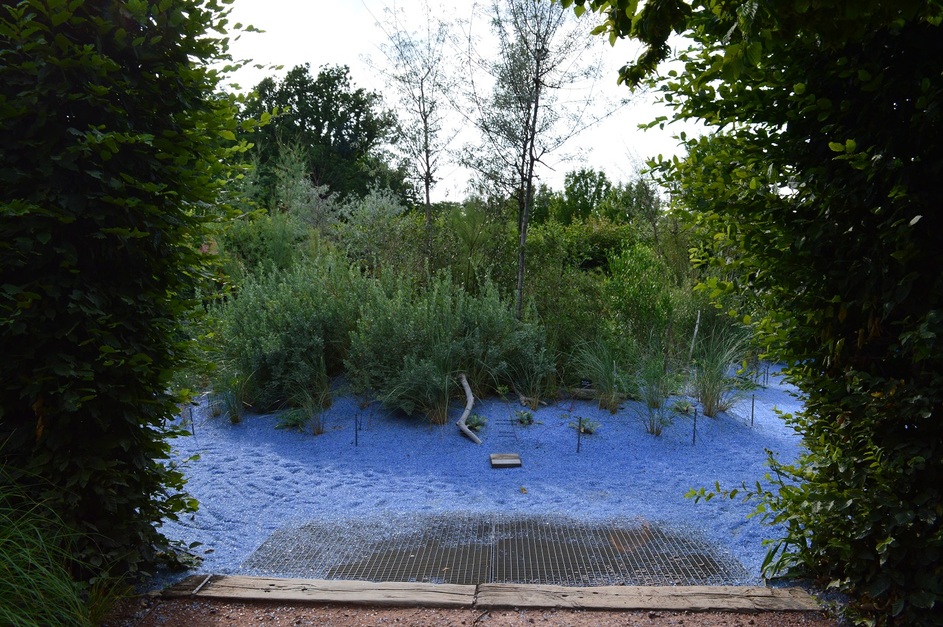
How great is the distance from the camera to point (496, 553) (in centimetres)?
330

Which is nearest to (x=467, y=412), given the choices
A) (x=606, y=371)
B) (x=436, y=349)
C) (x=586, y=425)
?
(x=436, y=349)

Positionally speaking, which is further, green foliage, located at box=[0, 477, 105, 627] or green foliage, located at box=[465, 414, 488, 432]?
green foliage, located at box=[465, 414, 488, 432]

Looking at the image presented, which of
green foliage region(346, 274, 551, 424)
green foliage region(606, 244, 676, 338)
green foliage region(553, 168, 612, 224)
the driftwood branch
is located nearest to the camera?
the driftwood branch

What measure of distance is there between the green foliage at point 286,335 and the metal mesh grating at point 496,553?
2347mm

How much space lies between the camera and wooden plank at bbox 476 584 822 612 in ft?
8.59

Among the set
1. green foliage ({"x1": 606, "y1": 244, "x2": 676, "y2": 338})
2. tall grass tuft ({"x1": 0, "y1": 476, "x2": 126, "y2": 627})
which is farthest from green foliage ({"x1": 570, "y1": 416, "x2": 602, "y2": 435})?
tall grass tuft ({"x1": 0, "y1": 476, "x2": 126, "y2": 627})

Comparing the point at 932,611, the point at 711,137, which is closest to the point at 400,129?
the point at 711,137

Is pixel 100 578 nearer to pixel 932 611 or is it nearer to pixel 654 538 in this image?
pixel 654 538

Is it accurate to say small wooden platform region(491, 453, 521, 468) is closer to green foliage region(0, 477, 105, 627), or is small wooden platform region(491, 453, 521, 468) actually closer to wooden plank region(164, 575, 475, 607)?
wooden plank region(164, 575, 475, 607)

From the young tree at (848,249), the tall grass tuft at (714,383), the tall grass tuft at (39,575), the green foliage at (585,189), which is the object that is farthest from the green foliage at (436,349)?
the green foliage at (585,189)

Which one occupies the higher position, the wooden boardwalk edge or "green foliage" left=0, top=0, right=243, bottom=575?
"green foliage" left=0, top=0, right=243, bottom=575

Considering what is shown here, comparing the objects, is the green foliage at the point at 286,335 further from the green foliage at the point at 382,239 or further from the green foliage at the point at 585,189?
the green foliage at the point at 585,189

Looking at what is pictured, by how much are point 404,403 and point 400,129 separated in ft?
15.5

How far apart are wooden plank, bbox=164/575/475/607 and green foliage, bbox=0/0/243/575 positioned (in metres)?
0.33
